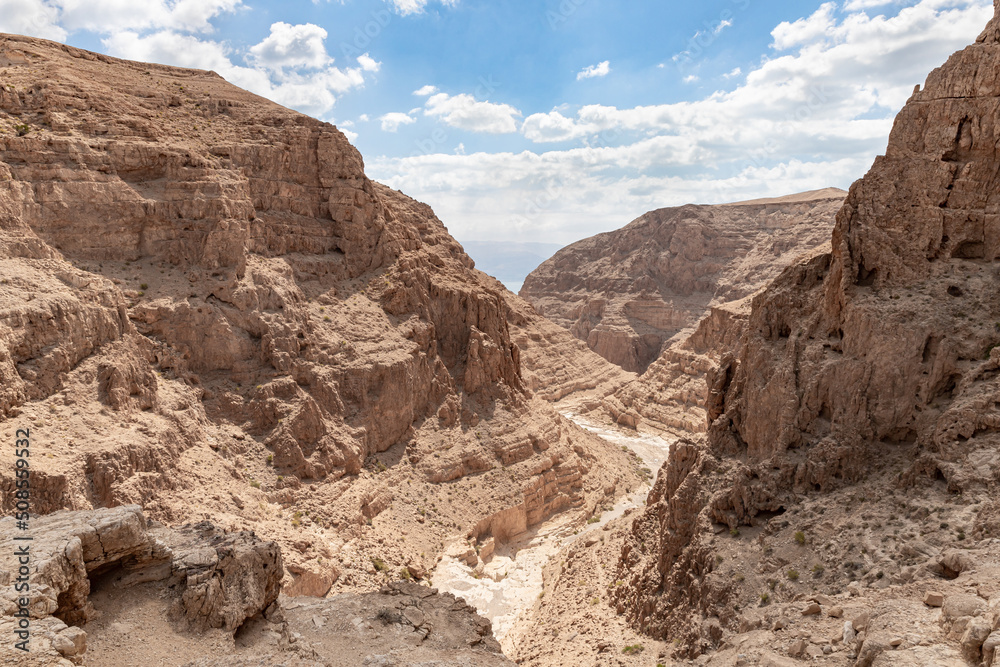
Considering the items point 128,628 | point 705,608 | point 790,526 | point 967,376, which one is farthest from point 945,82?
point 128,628

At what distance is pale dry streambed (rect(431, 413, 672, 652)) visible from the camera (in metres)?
27.8

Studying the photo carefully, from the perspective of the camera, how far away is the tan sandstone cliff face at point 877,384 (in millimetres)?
16375

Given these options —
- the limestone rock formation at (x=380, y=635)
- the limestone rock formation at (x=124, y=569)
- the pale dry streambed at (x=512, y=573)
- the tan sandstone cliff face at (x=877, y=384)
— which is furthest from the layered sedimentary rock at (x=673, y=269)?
the limestone rock formation at (x=124, y=569)

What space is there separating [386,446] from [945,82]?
94.8 ft

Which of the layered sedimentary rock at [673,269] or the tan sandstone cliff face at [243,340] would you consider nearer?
the tan sandstone cliff face at [243,340]

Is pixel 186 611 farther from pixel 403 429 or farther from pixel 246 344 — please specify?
pixel 403 429

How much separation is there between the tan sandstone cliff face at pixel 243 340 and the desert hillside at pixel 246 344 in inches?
4.2

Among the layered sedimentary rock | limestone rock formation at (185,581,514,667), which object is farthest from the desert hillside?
the layered sedimentary rock

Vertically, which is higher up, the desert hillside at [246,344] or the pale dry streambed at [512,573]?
the desert hillside at [246,344]

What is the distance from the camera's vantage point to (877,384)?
18203 mm

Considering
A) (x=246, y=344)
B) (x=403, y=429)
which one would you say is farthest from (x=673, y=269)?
(x=246, y=344)

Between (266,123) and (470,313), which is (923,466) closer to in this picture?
(470,313)

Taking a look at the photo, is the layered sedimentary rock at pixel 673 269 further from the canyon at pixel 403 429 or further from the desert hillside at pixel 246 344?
the desert hillside at pixel 246 344

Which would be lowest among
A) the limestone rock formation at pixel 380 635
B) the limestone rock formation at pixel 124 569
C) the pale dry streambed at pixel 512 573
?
the pale dry streambed at pixel 512 573
